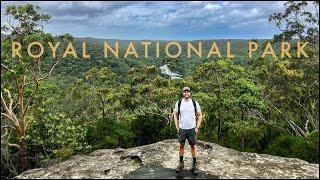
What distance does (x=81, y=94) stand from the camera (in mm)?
46375

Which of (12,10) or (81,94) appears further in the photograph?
(81,94)

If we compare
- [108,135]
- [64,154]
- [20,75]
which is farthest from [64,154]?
[108,135]

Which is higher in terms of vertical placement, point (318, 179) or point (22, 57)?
point (22, 57)

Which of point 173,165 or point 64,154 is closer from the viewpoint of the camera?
point 173,165

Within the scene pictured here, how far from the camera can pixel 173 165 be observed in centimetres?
1263

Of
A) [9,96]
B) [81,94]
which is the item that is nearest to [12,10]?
[9,96]

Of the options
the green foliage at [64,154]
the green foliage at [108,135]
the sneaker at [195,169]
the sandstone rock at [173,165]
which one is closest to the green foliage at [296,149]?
Result: the sandstone rock at [173,165]

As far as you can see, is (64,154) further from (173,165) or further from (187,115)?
(187,115)

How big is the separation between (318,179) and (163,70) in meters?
26.3

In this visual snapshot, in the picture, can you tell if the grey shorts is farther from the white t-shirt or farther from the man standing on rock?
the white t-shirt

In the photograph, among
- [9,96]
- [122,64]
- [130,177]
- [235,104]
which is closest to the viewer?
[130,177]

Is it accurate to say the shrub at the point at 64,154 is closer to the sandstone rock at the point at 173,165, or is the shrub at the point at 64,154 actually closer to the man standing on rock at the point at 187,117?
the sandstone rock at the point at 173,165

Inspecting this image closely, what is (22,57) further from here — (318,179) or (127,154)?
(318,179)

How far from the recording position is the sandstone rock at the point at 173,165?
1209 cm
